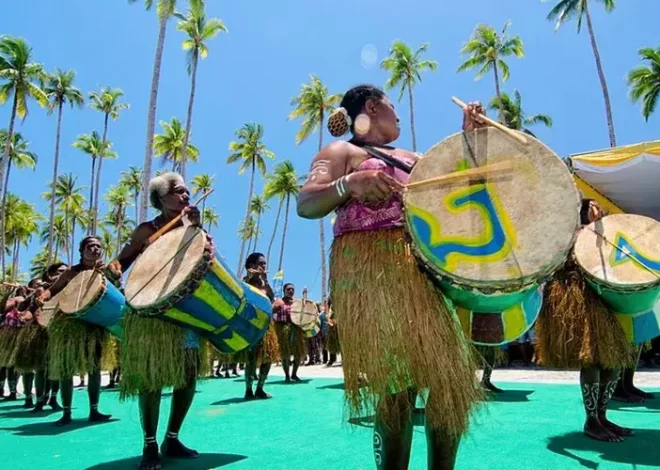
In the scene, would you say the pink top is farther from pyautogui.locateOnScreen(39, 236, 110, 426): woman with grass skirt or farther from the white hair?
pyautogui.locateOnScreen(39, 236, 110, 426): woman with grass skirt

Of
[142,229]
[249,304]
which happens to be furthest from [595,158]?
[142,229]

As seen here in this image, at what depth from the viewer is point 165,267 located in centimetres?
328

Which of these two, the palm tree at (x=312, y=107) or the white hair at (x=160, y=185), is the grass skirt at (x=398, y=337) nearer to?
the white hair at (x=160, y=185)

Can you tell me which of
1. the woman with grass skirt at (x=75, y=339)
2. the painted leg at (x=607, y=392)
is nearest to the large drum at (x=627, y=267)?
the painted leg at (x=607, y=392)

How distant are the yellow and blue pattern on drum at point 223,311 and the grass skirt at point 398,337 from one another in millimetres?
1467

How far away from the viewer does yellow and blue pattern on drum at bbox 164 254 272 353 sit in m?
3.22

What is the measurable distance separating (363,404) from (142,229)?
2466 mm

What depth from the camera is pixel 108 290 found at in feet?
16.7

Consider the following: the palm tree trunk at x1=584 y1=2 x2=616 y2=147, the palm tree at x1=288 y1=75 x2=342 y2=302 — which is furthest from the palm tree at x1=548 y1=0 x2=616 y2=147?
the palm tree at x1=288 y1=75 x2=342 y2=302

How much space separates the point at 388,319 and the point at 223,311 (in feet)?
5.88

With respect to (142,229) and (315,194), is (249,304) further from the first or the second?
(315,194)

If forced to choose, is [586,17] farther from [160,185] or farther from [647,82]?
[160,185]

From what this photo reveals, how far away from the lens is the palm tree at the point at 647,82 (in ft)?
82.3

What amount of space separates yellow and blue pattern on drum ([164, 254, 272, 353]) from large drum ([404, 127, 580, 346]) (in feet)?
5.92
